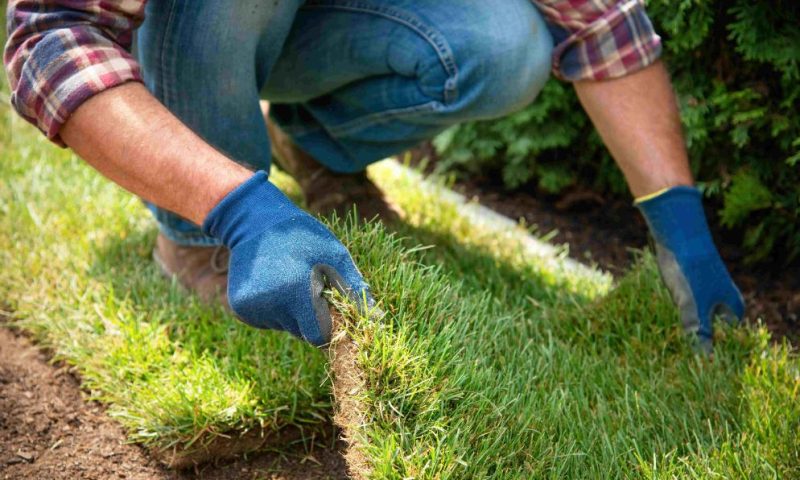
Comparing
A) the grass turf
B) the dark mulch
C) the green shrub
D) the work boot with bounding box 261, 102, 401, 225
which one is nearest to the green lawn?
the grass turf

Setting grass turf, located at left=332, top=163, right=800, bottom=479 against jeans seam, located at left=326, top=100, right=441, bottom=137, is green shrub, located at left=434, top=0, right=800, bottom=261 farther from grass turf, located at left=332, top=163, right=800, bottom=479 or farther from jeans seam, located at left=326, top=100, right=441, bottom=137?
jeans seam, located at left=326, top=100, right=441, bottom=137

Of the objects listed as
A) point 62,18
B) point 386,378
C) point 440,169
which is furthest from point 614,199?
point 62,18

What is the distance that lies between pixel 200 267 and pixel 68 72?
100 cm

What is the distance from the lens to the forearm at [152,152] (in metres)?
1.69

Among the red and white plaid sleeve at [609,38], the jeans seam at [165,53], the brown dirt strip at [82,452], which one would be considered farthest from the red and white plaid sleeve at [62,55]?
the red and white plaid sleeve at [609,38]

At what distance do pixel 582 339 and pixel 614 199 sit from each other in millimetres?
1229

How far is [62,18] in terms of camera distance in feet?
5.76

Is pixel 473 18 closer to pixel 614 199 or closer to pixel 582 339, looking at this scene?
pixel 582 339

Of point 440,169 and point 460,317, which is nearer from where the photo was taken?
point 460,317

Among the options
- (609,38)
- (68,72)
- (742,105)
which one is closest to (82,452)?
(68,72)

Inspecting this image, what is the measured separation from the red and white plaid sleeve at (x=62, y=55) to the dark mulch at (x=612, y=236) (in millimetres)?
1774

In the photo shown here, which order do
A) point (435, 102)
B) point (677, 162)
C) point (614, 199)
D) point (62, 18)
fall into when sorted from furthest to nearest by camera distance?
point (614, 199)
point (435, 102)
point (677, 162)
point (62, 18)

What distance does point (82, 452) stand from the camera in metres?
2.05

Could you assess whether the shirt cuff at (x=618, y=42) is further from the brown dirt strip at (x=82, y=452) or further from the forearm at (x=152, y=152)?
the brown dirt strip at (x=82, y=452)
